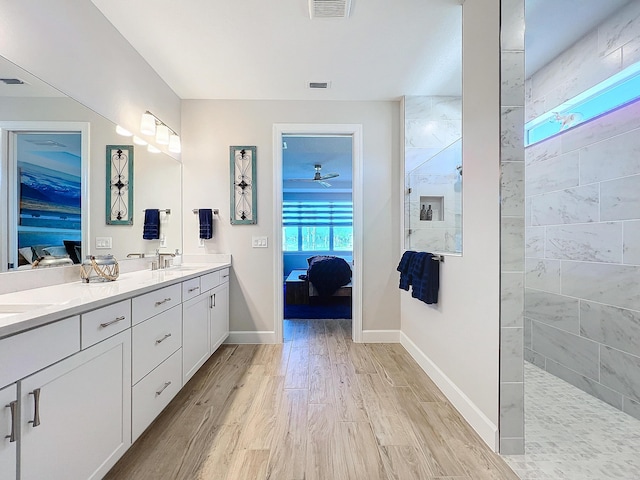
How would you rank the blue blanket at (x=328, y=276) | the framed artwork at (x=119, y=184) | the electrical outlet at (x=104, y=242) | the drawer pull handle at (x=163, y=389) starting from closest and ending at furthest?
the drawer pull handle at (x=163, y=389), the electrical outlet at (x=104, y=242), the framed artwork at (x=119, y=184), the blue blanket at (x=328, y=276)

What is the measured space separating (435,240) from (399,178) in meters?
0.92

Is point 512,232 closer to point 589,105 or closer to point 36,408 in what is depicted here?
point 589,105

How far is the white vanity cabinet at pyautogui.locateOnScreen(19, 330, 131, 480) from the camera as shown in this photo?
93cm

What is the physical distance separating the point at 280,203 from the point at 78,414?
232 centimetres

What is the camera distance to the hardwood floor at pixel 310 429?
1.42 meters

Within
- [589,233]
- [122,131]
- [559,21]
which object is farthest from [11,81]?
[589,233]

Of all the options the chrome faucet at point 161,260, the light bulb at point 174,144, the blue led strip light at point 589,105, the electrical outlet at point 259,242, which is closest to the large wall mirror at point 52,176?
the chrome faucet at point 161,260

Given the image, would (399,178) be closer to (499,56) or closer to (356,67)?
(356,67)

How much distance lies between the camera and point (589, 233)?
2090 millimetres

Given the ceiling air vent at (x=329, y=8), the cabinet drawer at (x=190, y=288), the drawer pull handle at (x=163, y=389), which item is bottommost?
the drawer pull handle at (x=163, y=389)

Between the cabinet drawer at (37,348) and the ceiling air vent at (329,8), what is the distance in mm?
2008

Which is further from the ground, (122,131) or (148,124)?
(148,124)

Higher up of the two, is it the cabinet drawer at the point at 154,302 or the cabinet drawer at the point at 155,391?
the cabinet drawer at the point at 154,302

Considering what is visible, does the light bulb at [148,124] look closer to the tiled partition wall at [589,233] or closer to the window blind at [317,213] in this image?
the tiled partition wall at [589,233]
